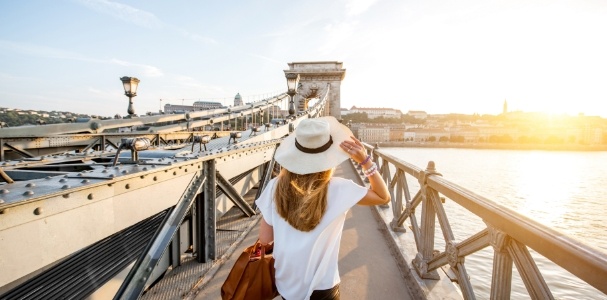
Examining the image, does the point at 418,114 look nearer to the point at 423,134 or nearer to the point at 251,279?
the point at 423,134

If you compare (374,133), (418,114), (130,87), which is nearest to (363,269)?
(130,87)

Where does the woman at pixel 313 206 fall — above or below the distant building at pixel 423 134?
above

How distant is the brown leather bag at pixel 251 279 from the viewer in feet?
4.75

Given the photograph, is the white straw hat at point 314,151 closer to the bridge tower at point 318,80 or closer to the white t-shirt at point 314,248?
the white t-shirt at point 314,248

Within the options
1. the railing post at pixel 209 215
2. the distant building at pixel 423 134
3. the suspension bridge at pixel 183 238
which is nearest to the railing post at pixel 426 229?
the suspension bridge at pixel 183 238

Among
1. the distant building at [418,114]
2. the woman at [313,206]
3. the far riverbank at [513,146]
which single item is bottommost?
the far riverbank at [513,146]

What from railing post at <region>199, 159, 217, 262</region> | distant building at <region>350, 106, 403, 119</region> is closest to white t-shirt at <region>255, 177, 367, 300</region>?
railing post at <region>199, 159, 217, 262</region>

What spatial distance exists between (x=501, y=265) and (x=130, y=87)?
8.87 meters

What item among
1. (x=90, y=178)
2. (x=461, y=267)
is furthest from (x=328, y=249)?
(x=90, y=178)

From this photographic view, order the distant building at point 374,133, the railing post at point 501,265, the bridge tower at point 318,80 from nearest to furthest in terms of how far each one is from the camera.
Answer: the railing post at point 501,265 → the bridge tower at point 318,80 → the distant building at point 374,133

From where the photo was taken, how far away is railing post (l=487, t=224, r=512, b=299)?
1506 mm

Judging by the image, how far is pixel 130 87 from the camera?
8195 mm

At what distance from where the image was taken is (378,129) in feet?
337

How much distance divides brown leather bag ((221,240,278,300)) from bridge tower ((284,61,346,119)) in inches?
1148
